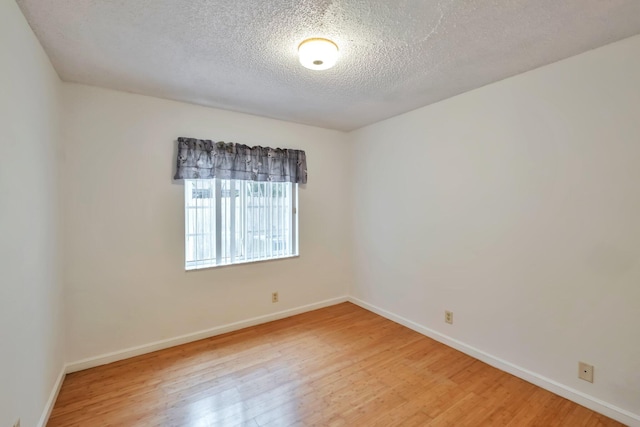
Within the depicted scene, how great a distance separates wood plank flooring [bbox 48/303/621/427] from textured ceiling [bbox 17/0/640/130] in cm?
242

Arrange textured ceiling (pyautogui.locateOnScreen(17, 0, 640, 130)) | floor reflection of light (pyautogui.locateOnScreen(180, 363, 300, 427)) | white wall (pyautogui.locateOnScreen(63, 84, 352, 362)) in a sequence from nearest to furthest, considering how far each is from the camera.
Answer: textured ceiling (pyautogui.locateOnScreen(17, 0, 640, 130)), floor reflection of light (pyautogui.locateOnScreen(180, 363, 300, 427)), white wall (pyautogui.locateOnScreen(63, 84, 352, 362))

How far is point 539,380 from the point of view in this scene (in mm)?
2213

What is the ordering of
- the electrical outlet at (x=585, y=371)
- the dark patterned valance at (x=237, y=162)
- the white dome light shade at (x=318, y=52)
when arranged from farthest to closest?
the dark patterned valance at (x=237, y=162), the electrical outlet at (x=585, y=371), the white dome light shade at (x=318, y=52)

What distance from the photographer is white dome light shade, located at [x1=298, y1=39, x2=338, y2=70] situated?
177cm

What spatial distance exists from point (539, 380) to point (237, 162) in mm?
3305

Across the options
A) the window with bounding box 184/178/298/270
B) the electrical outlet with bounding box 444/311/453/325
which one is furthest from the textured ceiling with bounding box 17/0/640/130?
the electrical outlet with bounding box 444/311/453/325

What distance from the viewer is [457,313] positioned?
9.14 feet

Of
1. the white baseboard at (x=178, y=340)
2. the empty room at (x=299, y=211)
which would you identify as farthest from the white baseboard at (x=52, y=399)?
the white baseboard at (x=178, y=340)

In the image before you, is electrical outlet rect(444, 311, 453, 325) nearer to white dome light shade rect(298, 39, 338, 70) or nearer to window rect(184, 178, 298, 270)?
window rect(184, 178, 298, 270)

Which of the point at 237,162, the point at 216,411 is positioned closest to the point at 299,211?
the point at 237,162

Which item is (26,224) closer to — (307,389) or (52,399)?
(52,399)

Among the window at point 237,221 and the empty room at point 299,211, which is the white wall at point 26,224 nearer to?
the empty room at point 299,211

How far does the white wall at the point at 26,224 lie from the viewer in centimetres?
137

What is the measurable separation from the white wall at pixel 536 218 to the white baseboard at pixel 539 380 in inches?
1.6
